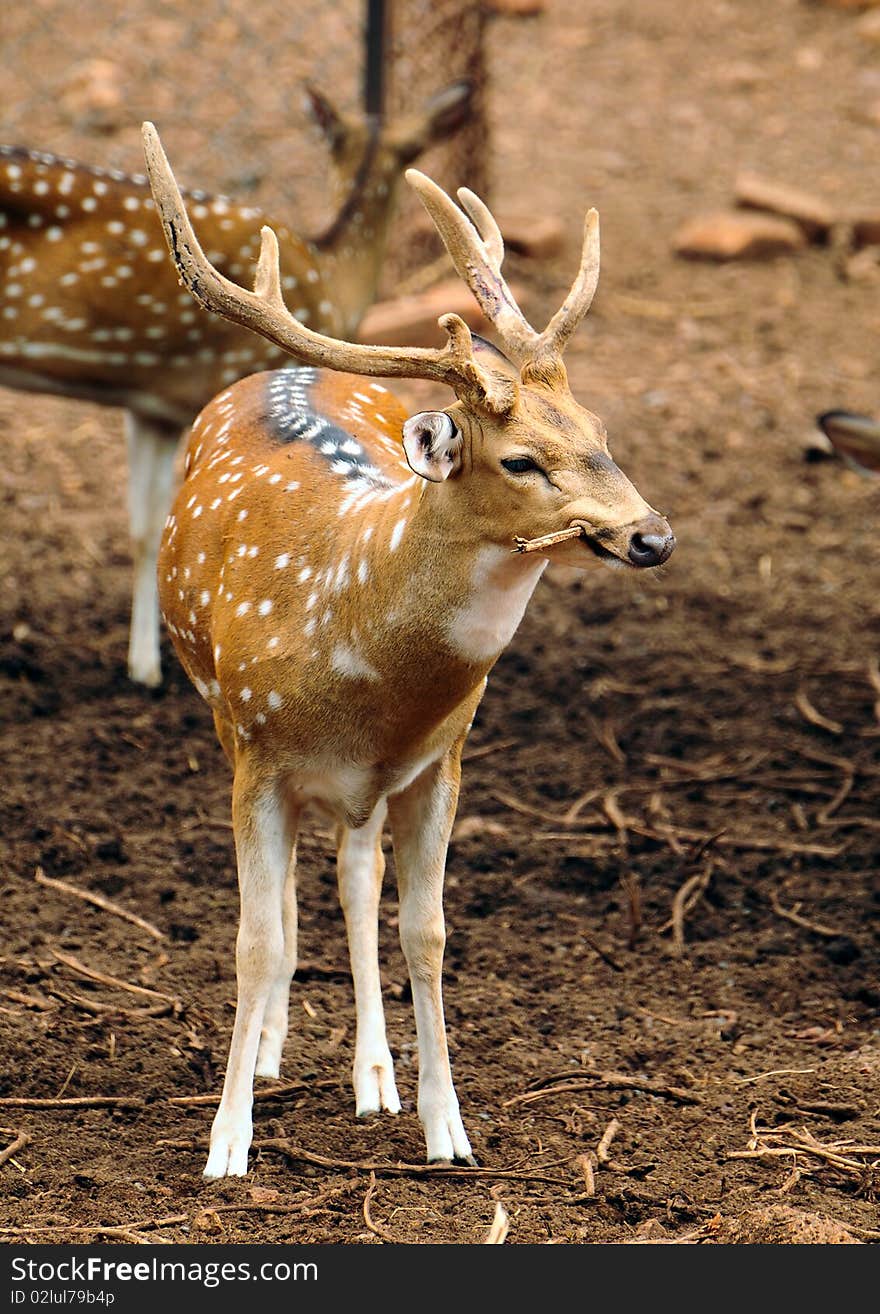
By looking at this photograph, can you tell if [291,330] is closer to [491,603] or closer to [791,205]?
[491,603]

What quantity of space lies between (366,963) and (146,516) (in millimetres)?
2585

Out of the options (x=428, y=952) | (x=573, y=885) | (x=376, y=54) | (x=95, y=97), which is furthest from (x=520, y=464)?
(x=95, y=97)

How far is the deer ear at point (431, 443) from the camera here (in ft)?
10.1

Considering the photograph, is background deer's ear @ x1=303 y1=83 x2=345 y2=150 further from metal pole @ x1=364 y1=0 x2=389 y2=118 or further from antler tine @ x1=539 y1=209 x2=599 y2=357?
antler tine @ x1=539 y1=209 x2=599 y2=357

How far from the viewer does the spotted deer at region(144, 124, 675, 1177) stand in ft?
10.3

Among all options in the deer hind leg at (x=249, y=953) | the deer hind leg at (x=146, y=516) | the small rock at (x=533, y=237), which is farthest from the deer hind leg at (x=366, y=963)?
the small rock at (x=533, y=237)

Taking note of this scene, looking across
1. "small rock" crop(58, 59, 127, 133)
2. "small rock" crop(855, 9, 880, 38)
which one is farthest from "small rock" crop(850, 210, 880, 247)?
"small rock" crop(58, 59, 127, 133)

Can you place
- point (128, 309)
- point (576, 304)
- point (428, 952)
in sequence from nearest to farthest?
→ point (576, 304) < point (428, 952) < point (128, 309)

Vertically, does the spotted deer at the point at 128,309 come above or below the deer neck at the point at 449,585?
above

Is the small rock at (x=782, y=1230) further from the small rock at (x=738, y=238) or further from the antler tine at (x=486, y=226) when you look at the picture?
the small rock at (x=738, y=238)

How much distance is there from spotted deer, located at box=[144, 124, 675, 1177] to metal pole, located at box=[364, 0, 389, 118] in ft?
15.5

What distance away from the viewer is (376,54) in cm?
860

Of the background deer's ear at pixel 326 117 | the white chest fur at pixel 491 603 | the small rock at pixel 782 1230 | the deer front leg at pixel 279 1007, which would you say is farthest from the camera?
the background deer's ear at pixel 326 117

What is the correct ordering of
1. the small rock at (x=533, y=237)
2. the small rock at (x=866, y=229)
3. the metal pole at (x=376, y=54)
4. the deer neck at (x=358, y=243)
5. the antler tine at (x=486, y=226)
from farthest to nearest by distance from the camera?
the small rock at (x=866, y=229), the small rock at (x=533, y=237), the metal pole at (x=376, y=54), the deer neck at (x=358, y=243), the antler tine at (x=486, y=226)
